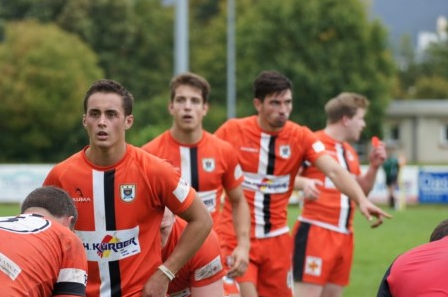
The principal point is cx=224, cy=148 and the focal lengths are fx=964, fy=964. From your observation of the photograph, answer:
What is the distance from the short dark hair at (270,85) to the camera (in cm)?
873

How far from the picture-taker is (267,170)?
8.98 m

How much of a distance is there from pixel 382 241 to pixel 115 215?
14.4 m

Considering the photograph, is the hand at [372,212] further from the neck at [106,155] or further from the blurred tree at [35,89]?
the blurred tree at [35,89]

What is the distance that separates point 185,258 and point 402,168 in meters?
26.5

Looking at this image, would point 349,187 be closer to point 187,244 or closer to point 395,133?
point 187,244

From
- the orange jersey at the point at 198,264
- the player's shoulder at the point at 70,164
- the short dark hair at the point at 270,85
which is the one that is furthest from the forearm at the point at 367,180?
the player's shoulder at the point at 70,164

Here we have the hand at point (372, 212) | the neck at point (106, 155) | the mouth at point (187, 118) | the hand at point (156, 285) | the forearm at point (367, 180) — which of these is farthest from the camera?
the forearm at point (367, 180)

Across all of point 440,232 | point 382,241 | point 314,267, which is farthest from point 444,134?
point 440,232

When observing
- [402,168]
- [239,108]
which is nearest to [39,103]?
[239,108]

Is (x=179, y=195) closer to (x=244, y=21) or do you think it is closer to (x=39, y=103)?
(x=39, y=103)

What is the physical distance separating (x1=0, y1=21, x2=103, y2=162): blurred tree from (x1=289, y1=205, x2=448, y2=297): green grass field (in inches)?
855

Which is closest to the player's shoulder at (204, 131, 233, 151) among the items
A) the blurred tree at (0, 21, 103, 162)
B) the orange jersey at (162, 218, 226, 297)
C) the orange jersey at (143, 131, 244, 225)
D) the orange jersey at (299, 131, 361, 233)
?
the orange jersey at (143, 131, 244, 225)

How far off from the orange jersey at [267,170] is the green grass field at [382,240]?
3993 mm

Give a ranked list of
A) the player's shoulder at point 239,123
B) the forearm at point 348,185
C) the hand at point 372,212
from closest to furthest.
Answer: the hand at point 372,212
the forearm at point 348,185
the player's shoulder at point 239,123
